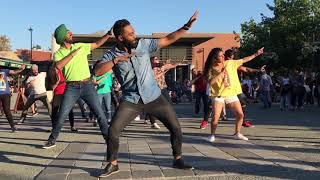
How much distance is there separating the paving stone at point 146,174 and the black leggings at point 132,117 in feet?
1.13

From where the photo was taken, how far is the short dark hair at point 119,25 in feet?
20.7

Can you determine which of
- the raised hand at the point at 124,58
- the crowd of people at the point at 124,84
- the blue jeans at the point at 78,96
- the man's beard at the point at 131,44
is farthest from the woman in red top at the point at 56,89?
the raised hand at the point at 124,58

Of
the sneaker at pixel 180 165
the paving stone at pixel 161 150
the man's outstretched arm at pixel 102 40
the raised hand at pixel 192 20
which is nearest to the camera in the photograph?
the raised hand at pixel 192 20

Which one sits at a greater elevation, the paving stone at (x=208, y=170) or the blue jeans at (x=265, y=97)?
the paving stone at (x=208, y=170)

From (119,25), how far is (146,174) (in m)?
1.85

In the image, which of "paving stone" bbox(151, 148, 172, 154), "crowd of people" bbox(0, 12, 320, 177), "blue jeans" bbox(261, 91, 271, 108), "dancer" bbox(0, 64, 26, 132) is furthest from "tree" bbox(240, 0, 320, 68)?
"paving stone" bbox(151, 148, 172, 154)

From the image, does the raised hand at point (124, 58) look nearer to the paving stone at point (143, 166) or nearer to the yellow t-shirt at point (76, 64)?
the paving stone at point (143, 166)

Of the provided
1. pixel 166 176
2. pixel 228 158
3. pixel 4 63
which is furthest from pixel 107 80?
pixel 4 63

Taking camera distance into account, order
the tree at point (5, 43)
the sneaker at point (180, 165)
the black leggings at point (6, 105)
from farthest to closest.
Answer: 1. the tree at point (5, 43)
2. the black leggings at point (6, 105)
3. the sneaker at point (180, 165)

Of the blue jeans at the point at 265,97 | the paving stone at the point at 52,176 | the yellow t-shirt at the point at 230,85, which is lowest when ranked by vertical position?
the blue jeans at the point at 265,97

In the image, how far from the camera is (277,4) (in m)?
58.8

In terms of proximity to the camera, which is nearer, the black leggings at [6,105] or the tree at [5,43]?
the black leggings at [6,105]

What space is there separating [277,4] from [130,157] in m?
53.9

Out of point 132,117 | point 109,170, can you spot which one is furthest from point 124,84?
point 109,170
